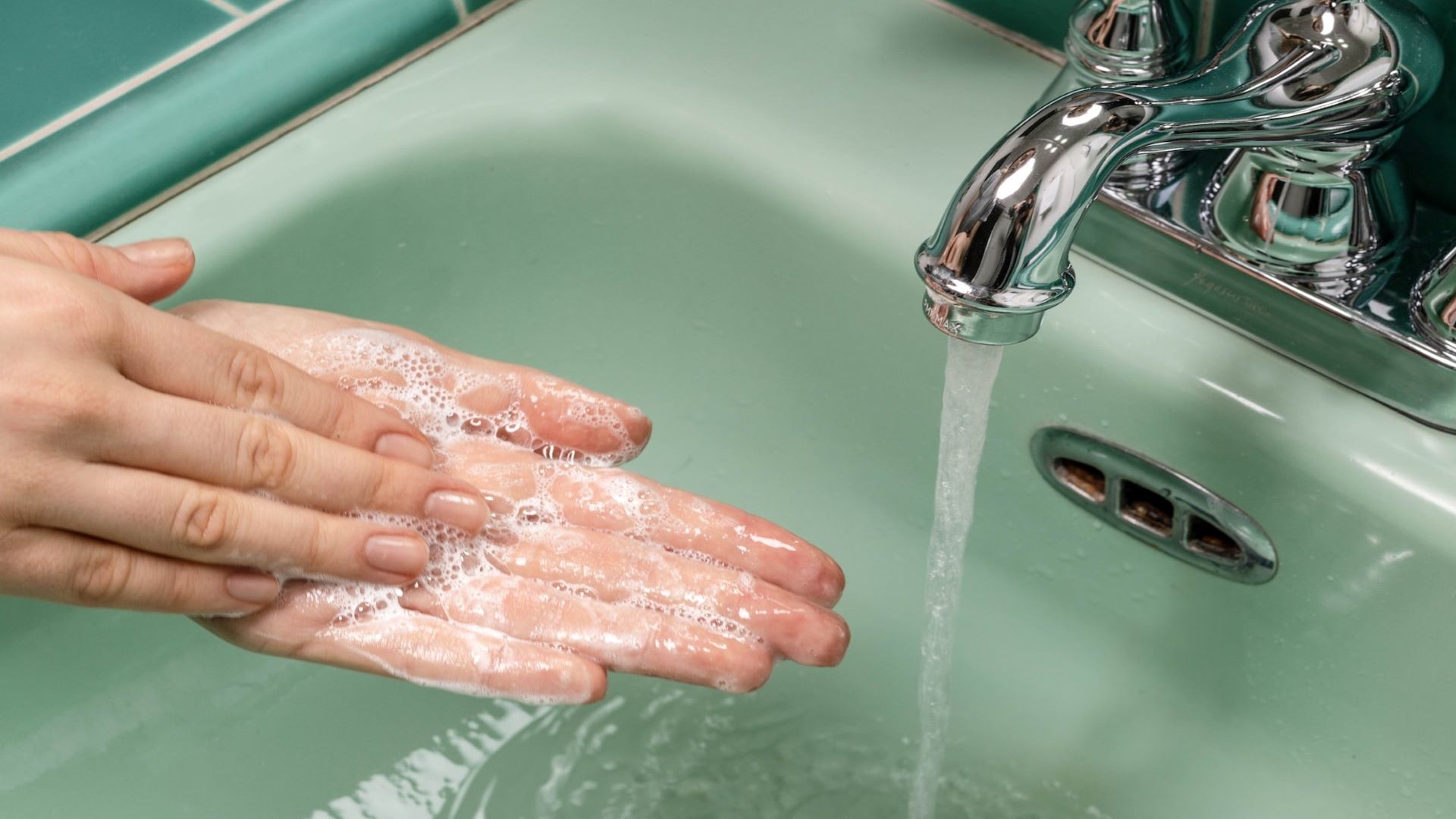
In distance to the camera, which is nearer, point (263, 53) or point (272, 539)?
point (272, 539)

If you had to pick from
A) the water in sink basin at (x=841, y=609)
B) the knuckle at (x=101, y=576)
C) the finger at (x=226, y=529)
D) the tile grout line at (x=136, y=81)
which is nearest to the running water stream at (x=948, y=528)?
the water in sink basin at (x=841, y=609)

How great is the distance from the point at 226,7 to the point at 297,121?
72 mm

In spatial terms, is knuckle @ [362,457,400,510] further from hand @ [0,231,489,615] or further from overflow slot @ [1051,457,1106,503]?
overflow slot @ [1051,457,1106,503]

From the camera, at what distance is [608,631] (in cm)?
54

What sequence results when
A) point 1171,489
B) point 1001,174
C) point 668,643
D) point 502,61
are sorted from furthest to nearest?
point 502,61
point 1171,489
point 668,643
point 1001,174

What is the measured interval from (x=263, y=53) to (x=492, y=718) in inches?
15.6

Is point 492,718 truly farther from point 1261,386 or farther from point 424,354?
point 1261,386

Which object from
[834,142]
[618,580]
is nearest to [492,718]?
[618,580]


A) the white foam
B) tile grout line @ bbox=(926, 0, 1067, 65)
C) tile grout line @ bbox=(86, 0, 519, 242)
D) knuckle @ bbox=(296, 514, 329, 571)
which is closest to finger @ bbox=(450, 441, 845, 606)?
the white foam

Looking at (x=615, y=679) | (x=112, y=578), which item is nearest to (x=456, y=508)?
→ (x=112, y=578)

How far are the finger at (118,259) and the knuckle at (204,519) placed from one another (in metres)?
0.11

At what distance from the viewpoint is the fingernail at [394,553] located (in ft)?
1.70

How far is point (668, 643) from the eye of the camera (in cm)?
53

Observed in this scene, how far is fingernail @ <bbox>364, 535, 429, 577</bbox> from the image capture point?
1.70 ft
